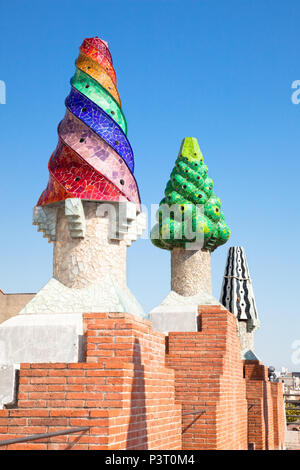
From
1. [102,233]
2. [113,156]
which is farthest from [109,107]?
[102,233]

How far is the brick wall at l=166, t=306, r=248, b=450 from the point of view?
814 cm

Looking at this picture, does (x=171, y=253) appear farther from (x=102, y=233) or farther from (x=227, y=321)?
(x=102, y=233)

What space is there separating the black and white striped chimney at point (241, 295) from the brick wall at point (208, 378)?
6555mm

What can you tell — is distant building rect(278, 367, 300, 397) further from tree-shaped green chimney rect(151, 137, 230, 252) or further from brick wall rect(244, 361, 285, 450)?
tree-shaped green chimney rect(151, 137, 230, 252)

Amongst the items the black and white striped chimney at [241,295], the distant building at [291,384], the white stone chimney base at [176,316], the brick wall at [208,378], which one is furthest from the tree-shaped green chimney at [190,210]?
the distant building at [291,384]

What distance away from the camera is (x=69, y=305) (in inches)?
244

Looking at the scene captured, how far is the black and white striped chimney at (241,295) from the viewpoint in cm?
1656

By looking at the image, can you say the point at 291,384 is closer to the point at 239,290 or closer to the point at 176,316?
the point at 239,290

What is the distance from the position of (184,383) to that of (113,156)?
150 inches

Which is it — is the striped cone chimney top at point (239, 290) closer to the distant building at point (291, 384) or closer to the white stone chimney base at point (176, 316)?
the white stone chimney base at point (176, 316)

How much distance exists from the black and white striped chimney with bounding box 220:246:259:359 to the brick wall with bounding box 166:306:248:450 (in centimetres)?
655

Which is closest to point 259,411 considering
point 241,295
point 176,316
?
point 176,316

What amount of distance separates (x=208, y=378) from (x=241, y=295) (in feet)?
28.3

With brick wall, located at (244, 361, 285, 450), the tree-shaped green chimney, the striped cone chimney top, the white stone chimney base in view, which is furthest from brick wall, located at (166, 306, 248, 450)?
the striped cone chimney top
